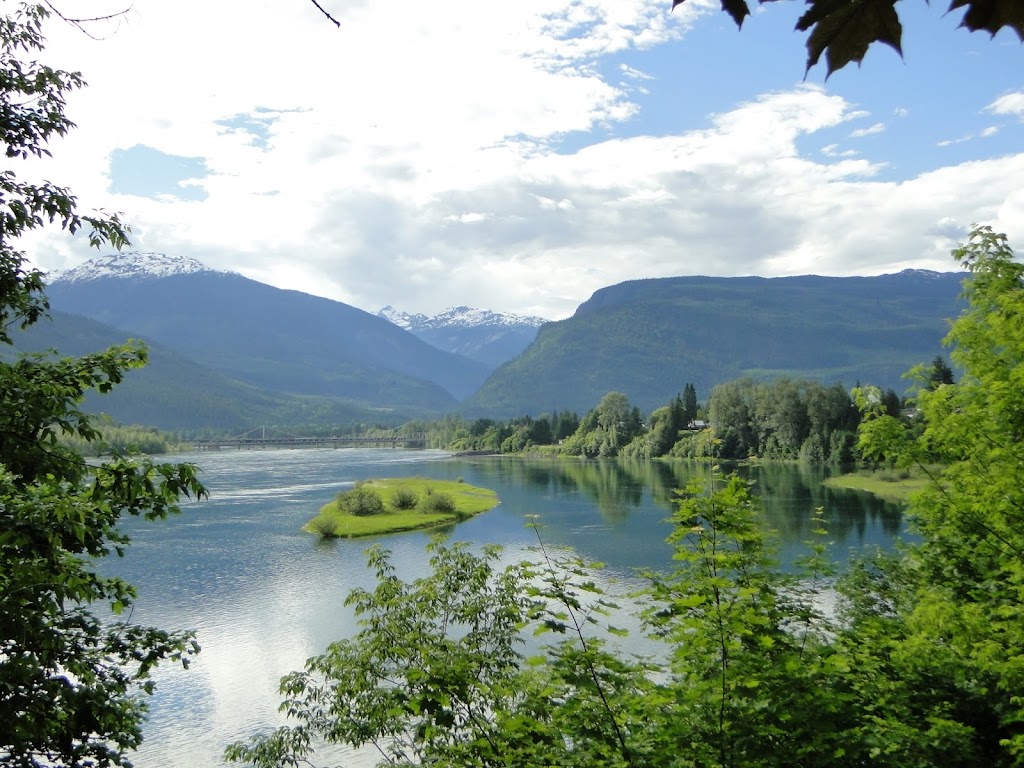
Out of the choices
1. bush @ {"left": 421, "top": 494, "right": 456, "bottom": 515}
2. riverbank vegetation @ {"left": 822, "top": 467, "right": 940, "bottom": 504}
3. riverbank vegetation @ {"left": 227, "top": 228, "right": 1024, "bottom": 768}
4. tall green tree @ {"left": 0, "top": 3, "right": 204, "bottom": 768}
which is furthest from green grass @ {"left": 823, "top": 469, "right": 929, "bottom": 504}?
tall green tree @ {"left": 0, "top": 3, "right": 204, "bottom": 768}

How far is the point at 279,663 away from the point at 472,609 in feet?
46.9

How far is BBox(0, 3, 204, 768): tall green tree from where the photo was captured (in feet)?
21.5

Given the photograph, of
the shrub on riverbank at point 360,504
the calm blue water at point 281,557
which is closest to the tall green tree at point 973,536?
the calm blue water at point 281,557

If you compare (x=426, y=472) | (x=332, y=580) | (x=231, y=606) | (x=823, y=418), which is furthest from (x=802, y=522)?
(x=426, y=472)

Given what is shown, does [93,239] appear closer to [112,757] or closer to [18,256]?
[18,256]

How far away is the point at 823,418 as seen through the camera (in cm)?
10206

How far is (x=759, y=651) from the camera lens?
7.49 m

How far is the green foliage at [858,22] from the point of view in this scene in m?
1.30

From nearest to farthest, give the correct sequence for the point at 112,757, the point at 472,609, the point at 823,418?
1. the point at 112,757
2. the point at 472,609
3. the point at 823,418

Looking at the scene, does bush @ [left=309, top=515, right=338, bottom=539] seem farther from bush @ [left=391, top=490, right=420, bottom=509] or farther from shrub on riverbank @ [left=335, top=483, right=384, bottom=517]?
bush @ [left=391, top=490, right=420, bottom=509]

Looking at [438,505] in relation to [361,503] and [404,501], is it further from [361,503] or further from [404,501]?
[361,503]

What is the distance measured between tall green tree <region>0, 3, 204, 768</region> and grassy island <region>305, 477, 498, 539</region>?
44.9 meters

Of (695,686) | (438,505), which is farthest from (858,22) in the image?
(438,505)

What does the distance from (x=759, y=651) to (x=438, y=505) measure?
56.7m
